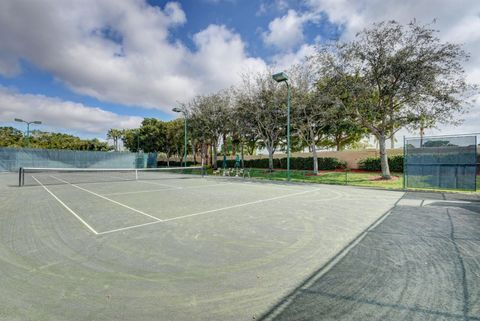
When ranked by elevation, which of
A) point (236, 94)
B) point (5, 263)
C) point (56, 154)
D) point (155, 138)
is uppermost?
point (236, 94)

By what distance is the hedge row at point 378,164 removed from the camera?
22.7 m

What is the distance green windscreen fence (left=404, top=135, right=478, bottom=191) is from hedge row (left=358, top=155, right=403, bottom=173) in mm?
9840

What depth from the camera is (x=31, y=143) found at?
75438mm

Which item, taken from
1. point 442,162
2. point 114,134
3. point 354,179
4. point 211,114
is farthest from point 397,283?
point 114,134

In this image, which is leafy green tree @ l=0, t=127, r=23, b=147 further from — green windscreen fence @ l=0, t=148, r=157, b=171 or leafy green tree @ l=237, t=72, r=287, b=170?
leafy green tree @ l=237, t=72, r=287, b=170

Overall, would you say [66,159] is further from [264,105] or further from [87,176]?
[264,105]

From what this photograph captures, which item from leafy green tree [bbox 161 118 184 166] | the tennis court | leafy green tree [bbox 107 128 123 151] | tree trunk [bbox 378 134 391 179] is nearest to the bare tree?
tree trunk [bbox 378 134 391 179]

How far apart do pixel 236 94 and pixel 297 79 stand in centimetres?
828

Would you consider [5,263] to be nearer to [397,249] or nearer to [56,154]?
[397,249]

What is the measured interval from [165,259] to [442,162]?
1580 centimetres

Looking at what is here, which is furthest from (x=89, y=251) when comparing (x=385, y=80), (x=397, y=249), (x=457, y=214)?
(x=385, y=80)

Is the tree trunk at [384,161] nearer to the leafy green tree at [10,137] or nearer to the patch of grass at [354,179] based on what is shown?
the patch of grass at [354,179]

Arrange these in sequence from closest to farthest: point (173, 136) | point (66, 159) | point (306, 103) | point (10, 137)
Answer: point (306, 103)
point (66, 159)
point (173, 136)
point (10, 137)

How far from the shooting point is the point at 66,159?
3556 cm
